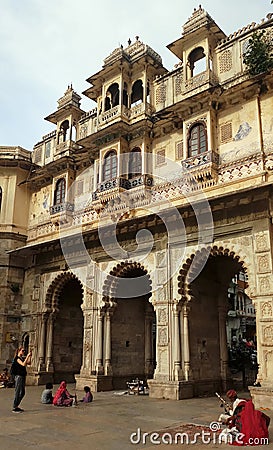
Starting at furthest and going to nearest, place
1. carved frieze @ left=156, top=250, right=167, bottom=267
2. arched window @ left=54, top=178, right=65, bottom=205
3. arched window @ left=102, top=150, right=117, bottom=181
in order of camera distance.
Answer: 1. arched window @ left=54, top=178, right=65, bottom=205
2. arched window @ left=102, top=150, right=117, bottom=181
3. carved frieze @ left=156, top=250, right=167, bottom=267

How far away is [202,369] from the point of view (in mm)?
14672

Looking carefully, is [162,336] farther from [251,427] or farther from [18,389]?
[251,427]

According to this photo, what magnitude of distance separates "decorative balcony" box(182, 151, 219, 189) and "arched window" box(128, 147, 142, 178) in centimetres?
237

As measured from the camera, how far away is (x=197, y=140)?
15.6 metres

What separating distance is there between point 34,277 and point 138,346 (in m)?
5.59

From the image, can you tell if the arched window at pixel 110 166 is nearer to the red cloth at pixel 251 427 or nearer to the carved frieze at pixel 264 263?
the carved frieze at pixel 264 263

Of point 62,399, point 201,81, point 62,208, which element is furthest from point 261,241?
point 62,208

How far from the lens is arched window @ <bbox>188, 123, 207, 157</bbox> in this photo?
1542 cm

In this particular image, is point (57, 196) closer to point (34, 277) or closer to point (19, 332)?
point (34, 277)

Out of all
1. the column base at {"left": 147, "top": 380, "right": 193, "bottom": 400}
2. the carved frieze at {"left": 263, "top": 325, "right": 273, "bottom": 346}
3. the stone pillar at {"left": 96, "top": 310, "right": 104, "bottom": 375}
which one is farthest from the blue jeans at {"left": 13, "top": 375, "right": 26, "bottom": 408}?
the carved frieze at {"left": 263, "top": 325, "right": 273, "bottom": 346}

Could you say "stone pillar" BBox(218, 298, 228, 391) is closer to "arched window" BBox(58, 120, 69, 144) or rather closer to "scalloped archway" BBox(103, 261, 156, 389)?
"scalloped archway" BBox(103, 261, 156, 389)

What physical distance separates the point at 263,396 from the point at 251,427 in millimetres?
4430

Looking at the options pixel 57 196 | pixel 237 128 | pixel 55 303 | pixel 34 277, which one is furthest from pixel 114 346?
pixel 237 128

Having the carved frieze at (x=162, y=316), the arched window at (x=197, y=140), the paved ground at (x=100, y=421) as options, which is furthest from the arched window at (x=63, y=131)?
the paved ground at (x=100, y=421)
